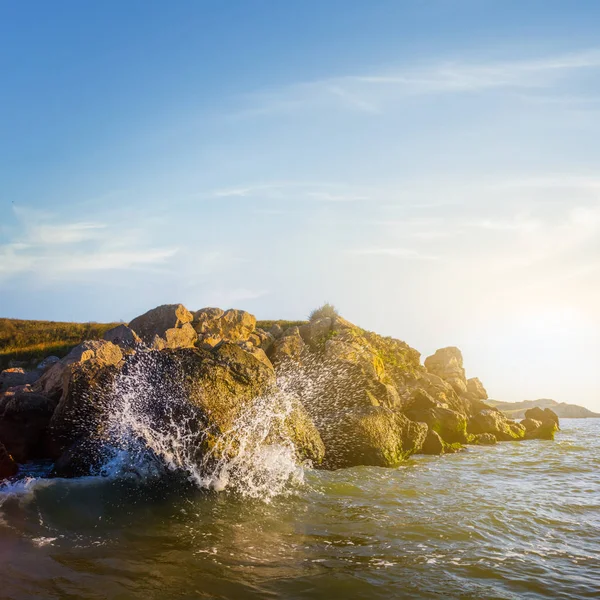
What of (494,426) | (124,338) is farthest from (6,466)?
(494,426)

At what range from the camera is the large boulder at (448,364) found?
40.0 meters

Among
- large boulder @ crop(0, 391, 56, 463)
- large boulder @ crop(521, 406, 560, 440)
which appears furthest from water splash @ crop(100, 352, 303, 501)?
large boulder @ crop(521, 406, 560, 440)

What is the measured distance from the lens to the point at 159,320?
2597 centimetres

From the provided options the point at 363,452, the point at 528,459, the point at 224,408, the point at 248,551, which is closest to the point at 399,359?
the point at 528,459

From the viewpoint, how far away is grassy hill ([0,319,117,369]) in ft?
120

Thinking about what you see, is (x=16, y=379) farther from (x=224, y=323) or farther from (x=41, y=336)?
(x=41, y=336)

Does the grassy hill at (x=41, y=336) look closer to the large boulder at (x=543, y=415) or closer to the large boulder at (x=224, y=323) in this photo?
the large boulder at (x=224, y=323)

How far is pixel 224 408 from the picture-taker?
13648 millimetres

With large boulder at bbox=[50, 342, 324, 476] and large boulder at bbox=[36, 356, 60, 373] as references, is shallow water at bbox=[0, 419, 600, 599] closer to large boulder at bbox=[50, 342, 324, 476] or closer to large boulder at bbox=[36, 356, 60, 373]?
large boulder at bbox=[50, 342, 324, 476]

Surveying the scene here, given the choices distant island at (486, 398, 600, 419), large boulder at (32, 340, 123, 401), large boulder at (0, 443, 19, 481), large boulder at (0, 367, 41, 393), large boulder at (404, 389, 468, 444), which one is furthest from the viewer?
distant island at (486, 398, 600, 419)

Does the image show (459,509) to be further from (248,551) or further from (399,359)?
(399,359)

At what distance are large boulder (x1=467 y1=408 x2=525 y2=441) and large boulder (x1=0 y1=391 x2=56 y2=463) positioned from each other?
23127mm

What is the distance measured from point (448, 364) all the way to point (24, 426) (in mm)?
32564

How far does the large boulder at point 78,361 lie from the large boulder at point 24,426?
92cm
